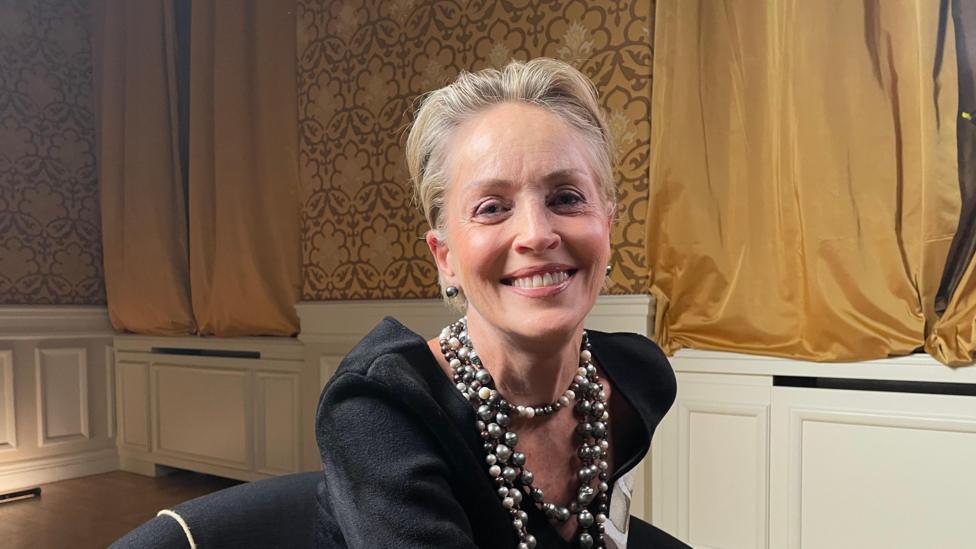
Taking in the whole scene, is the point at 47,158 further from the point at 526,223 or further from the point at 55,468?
the point at 526,223

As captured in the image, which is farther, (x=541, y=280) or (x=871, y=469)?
(x=871, y=469)

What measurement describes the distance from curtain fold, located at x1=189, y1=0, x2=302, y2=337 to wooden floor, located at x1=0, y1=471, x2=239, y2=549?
0.89m

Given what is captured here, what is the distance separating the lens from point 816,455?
2.13m

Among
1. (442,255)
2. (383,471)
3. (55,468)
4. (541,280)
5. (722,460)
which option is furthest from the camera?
(55,468)

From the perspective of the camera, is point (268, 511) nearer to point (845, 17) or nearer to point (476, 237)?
point (476, 237)

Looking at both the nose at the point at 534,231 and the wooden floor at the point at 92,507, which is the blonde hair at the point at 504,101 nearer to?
the nose at the point at 534,231

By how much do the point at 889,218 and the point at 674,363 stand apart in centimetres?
79

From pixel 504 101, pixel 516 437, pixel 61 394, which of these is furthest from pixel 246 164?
pixel 516 437

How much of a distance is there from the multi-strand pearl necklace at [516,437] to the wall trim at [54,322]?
3753 mm

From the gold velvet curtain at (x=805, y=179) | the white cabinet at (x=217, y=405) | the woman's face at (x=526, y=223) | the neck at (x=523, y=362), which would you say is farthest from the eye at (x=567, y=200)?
the white cabinet at (x=217, y=405)

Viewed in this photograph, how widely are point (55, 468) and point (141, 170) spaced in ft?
5.77

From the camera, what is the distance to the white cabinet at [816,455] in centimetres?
196

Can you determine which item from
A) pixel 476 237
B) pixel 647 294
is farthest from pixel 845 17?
pixel 476 237

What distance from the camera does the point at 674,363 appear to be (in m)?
2.38
